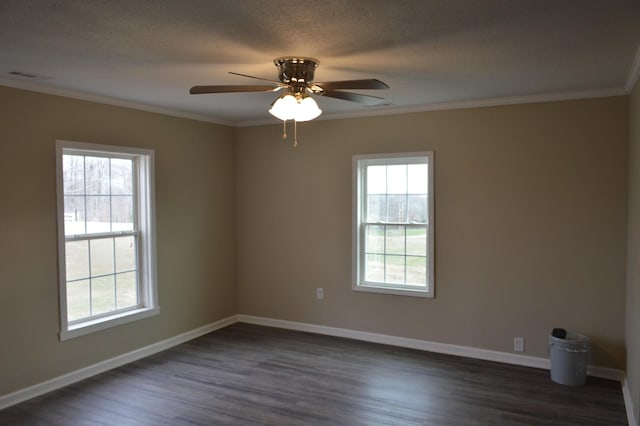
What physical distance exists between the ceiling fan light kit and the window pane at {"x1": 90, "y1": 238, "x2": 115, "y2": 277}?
2170 mm

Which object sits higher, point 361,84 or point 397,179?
point 361,84

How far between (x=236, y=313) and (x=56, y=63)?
147 inches

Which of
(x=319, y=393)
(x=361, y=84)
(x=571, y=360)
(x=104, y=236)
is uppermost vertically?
(x=361, y=84)

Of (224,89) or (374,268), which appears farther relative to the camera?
(374,268)

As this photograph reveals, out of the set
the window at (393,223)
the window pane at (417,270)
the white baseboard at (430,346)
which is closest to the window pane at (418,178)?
the window at (393,223)

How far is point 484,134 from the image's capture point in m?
4.55

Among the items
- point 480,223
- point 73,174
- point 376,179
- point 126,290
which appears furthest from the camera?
point 376,179

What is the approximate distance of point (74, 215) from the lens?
13.7 ft

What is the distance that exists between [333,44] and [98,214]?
291 cm

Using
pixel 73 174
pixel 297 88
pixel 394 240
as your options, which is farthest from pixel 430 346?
pixel 73 174

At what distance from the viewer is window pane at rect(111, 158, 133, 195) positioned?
455 centimetres

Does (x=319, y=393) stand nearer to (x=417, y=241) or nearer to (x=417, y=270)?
(x=417, y=270)

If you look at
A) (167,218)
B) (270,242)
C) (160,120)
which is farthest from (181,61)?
(270,242)

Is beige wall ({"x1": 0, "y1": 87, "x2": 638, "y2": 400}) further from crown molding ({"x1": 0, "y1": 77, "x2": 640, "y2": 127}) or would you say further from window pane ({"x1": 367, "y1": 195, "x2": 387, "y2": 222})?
window pane ({"x1": 367, "y1": 195, "x2": 387, "y2": 222})
